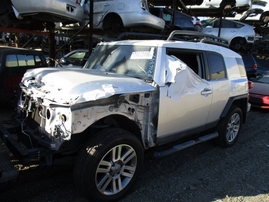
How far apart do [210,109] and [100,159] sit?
224 centimetres

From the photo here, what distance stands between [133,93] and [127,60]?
2.94 ft

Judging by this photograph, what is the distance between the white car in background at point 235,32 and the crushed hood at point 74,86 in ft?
38.5

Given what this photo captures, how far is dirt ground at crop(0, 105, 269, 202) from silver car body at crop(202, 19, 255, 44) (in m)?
10.4

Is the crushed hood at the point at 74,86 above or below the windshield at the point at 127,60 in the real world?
below

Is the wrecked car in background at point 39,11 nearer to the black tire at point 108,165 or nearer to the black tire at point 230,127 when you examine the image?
the black tire at point 108,165

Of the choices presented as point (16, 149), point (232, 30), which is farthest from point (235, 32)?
point (16, 149)

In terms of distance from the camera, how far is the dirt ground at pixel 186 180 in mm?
3072

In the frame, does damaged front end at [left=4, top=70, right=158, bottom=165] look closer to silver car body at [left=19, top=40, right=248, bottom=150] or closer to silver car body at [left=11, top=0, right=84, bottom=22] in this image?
silver car body at [left=19, top=40, right=248, bottom=150]

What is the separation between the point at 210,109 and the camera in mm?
4152

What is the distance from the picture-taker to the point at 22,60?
6555 mm

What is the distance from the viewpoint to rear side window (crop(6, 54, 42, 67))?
625 cm

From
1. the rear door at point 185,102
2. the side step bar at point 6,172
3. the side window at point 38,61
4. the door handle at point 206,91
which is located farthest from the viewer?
the side window at point 38,61

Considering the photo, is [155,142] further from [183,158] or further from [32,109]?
[32,109]

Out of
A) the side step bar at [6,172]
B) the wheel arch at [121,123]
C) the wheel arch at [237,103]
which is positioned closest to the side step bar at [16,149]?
the side step bar at [6,172]
